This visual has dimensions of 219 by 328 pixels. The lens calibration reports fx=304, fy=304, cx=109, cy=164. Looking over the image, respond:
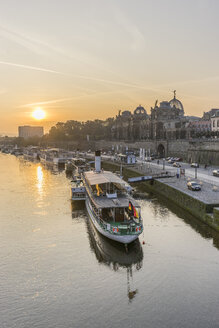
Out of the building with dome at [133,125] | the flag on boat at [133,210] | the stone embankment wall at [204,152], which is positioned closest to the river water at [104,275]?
the flag on boat at [133,210]

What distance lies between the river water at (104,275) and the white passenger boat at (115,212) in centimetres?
151

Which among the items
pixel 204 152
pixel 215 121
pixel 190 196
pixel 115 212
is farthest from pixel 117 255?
pixel 215 121

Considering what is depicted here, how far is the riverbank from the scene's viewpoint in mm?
A: 33562

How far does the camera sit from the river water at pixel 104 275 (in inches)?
701

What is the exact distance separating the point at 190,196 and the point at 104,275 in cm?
1946

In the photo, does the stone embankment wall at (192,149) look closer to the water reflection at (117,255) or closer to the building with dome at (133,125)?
the building with dome at (133,125)

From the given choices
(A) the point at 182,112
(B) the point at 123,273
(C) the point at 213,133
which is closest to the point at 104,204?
(B) the point at 123,273

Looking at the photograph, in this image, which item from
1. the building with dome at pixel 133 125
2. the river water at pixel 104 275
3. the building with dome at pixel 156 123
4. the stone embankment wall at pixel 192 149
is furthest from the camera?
the building with dome at pixel 133 125

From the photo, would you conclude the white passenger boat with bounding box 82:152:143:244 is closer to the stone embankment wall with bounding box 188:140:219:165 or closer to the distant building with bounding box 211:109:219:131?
the stone embankment wall with bounding box 188:140:219:165

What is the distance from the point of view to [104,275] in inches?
902

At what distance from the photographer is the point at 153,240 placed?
29.7 meters

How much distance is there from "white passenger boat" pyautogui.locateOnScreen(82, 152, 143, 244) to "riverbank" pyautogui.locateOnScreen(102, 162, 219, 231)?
7.78m

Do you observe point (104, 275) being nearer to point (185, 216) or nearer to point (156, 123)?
point (185, 216)

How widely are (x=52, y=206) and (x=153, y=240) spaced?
752 inches
